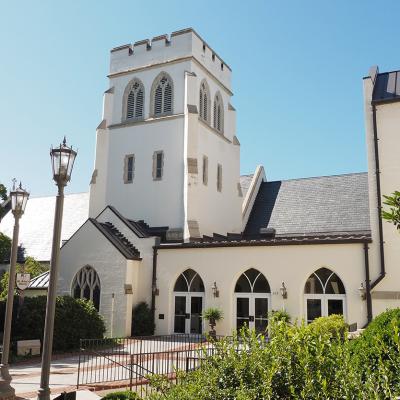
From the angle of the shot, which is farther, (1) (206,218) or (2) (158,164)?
(2) (158,164)

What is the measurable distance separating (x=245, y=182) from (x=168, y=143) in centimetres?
766

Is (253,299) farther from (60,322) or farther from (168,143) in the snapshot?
(168,143)

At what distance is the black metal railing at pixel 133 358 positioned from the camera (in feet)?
43.0

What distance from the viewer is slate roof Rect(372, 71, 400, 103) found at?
23.6 meters

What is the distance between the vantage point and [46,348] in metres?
7.84

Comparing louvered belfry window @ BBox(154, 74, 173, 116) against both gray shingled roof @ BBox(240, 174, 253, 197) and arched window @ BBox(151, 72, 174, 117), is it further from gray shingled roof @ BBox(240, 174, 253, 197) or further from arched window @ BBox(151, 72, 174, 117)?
gray shingled roof @ BBox(240, 174, 253, 197)

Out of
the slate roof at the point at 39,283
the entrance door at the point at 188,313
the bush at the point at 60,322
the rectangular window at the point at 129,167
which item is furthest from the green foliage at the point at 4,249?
the entrance door at the point at 188,313

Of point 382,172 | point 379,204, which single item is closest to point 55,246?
point 379,204

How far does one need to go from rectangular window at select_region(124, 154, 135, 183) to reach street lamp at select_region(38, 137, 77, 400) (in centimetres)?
2212

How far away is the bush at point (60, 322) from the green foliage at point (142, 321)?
3738mm

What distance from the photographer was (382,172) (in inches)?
894

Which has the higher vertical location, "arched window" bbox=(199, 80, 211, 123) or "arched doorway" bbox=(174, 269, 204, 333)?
"arched window" bbox=(199, 80, 211, 123)

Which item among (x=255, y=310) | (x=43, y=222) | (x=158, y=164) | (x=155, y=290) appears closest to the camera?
(x=255, y=310)

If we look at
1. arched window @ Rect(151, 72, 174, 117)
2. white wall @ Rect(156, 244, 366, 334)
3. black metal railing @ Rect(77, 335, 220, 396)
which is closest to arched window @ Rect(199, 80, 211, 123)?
arched window @ Rect(151, 72, 174, 117)
